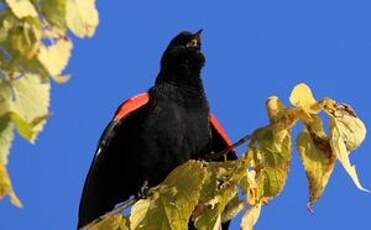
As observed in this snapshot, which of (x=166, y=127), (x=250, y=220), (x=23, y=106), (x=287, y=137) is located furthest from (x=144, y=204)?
(x=166, y=127)

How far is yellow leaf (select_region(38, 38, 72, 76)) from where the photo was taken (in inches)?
46.8

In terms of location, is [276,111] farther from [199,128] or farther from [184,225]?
[199,128]

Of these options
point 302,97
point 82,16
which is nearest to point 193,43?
point 302,97

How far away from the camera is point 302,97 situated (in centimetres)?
233

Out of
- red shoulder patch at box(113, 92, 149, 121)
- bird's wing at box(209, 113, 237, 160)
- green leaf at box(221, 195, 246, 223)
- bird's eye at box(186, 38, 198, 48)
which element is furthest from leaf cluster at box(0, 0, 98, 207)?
bird's eye at box(186, 38, 198, 48)

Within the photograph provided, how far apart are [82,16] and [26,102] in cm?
17

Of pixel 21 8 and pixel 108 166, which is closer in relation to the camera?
pixel 21 8

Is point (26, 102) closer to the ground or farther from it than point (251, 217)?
closer to the ground

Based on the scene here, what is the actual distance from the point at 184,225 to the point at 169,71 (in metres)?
3.91

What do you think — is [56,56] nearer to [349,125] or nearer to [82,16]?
[82,16]

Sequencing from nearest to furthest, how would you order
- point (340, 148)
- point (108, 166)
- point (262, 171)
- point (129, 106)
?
1. point (340, 148)
2. point (262, 171)
3. point (129, 106)
4. point (108, 166)

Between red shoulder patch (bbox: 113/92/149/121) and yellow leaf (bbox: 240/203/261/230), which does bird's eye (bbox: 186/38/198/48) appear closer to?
red shoulder patch (bbox: 113/92/149/121)

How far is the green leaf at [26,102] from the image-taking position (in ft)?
3.84

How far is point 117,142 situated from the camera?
17.9 feet
